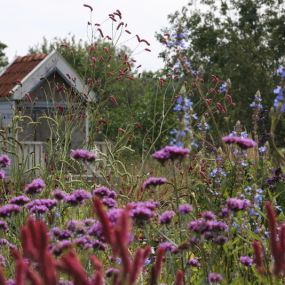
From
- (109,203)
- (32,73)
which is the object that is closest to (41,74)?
(32,73)

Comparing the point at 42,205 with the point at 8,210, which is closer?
the point at 8,210

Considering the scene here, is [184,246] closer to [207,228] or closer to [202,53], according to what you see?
[207,228]

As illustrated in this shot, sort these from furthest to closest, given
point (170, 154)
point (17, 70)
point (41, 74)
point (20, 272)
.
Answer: point (17, 70), point (41, 74), point (170, 154), point (20, 272)

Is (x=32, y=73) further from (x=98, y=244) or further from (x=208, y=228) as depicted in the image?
(x=208, y=228)

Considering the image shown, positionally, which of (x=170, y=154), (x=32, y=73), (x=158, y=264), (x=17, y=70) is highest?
(x=17, y=70)

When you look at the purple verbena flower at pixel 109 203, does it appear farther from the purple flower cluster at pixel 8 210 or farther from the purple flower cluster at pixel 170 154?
the purple flower cluster at pixel 170 154

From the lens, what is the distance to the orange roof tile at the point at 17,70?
18.1 metres

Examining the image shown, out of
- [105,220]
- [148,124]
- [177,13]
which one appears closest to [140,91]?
[177,13]

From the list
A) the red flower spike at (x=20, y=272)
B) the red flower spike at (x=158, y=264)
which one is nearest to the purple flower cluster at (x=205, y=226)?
the red flower spike at (x=158, y=264)

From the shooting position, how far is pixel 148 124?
2244 cm

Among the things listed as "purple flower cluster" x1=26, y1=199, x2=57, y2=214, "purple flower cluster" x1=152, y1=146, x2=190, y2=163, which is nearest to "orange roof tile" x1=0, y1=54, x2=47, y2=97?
"purple flower cluster" x1=26, y1=199, x2=57, y2=214

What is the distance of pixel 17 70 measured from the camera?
19.2 metres

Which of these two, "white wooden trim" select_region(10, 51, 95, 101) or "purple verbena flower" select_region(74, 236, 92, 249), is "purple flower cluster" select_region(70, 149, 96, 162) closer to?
"purple verbena flower" select_region(74, 236, 92, 249)

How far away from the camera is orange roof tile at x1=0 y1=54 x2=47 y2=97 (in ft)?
59.3
